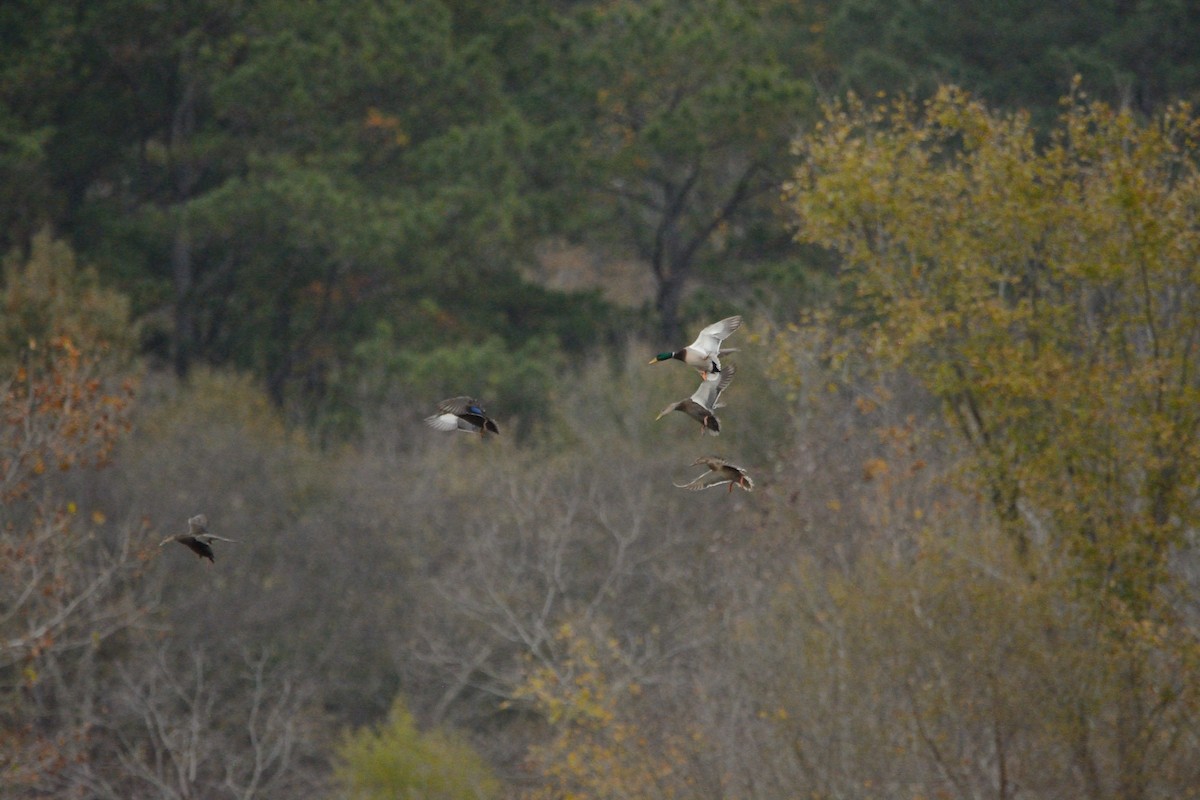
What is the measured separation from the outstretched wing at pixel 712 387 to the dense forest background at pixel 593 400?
9.82m

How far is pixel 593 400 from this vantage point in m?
31.3

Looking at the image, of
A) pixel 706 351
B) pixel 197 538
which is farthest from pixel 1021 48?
pixel 197 538

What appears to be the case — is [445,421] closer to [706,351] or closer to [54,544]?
[706,351]

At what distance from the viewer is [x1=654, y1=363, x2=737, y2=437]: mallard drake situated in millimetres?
7281

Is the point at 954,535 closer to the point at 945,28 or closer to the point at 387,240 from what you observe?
the point at 387,240

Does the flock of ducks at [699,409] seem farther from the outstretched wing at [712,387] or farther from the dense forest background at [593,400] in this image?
the dense forest background at [593,400]

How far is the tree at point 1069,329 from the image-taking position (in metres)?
17.4

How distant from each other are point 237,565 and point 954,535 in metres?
9.71

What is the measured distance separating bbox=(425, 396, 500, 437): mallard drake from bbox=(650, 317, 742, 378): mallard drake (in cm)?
70

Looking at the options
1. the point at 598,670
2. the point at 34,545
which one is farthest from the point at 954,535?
the point at 34,545

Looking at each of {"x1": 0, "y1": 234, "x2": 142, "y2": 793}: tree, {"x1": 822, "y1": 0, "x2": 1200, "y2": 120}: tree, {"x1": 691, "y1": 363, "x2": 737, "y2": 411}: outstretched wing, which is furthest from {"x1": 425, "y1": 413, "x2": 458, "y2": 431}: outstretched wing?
{"x1": 822, "y1": 0, "x2": 1200, "y2": 120}: tree

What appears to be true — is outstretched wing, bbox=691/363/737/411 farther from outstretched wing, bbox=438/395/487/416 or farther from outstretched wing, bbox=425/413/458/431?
outstretched wing, bbox=425/413/458/431

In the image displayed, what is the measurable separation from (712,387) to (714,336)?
0.26 meters

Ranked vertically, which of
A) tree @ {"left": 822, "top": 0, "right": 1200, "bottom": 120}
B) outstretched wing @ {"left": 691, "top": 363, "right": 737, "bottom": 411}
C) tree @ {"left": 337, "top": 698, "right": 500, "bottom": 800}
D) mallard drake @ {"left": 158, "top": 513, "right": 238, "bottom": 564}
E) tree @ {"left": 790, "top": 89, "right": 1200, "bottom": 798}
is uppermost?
outstretched wing @ {"left": 691, "top": 363, "right": 737, "bottom": 411}
